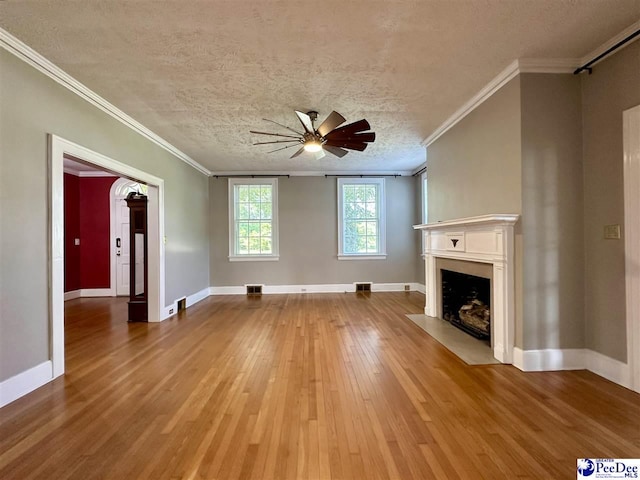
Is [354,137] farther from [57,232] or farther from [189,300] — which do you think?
[189,300]

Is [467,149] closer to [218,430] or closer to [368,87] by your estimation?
[368,87]

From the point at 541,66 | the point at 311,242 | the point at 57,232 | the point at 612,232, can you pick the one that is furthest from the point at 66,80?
the point at 311,242

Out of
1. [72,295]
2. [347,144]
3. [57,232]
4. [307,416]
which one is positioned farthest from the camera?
[72,295]

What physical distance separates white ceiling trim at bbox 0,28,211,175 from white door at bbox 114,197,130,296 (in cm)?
334

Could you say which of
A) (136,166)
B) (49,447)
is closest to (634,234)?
(49,447)

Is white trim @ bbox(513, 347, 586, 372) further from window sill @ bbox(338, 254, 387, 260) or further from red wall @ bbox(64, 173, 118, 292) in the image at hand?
red wall @ bbox(64, 173, 118, 292)

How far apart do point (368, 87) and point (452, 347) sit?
284cm

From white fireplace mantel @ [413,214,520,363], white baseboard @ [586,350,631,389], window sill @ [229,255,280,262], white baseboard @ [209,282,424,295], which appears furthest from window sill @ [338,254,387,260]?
white baseboard @ [586,350,631,389]

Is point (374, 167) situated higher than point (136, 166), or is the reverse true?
point (374, 167)

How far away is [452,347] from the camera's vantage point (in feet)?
10.9

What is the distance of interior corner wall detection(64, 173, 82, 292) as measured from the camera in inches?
259

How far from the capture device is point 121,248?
6992mm

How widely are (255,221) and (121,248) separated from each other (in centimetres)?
306

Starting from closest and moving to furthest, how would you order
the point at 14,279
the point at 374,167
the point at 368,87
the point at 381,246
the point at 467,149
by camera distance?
the point at 14,279
the point at 368,87
the point at 467,149
the point at 374,167
the point at 381,246
